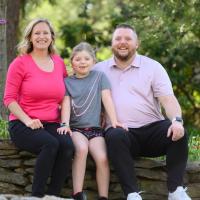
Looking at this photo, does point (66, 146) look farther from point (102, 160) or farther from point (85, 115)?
point (85, 115)

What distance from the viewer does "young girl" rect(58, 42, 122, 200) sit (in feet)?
17.4

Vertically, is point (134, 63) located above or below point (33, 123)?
above

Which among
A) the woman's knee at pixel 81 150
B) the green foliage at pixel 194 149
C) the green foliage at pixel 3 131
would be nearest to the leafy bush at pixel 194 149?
the green foliage at pixel 194 149

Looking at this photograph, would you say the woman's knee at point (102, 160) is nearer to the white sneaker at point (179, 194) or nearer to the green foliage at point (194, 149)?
the white sneaker at point (179, 194)

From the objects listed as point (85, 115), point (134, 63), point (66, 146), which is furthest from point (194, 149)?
point (66, 146)

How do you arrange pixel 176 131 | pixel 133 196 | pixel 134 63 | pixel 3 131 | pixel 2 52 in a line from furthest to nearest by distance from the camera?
pixel 2 52 < pixel 3 131 < pixel 134 63 < pixel 176 131 < pixel 133 196

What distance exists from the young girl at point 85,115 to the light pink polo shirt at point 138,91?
0.14m

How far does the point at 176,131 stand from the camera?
523 cm

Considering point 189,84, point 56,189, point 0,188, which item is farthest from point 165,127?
point 189,84

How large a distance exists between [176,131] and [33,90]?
1.27 m

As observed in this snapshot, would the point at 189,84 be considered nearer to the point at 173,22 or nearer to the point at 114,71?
the point at 173,22

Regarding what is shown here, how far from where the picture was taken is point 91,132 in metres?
5.48

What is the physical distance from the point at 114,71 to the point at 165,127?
77cm

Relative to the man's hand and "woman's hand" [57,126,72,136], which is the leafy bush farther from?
"woman's hand" [57,126,72,136]
